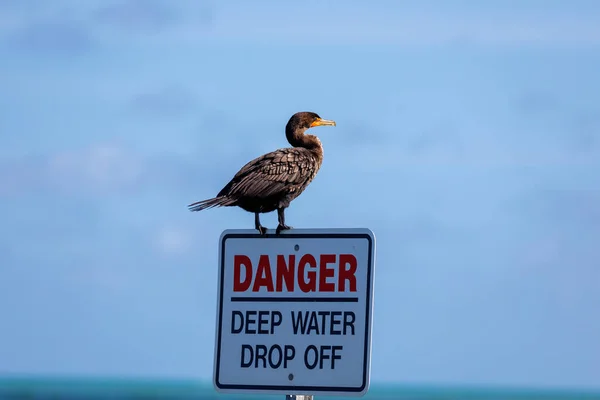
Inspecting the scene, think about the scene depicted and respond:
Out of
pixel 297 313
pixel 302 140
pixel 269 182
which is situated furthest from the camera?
pixel 302 140

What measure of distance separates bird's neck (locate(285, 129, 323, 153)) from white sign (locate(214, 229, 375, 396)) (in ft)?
11.5

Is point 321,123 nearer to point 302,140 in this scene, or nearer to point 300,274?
point 302,140

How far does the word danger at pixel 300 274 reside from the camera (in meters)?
5.59

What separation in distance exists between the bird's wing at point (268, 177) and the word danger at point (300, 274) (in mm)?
2550

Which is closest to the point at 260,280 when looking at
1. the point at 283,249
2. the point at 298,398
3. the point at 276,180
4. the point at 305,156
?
the point at 283,249

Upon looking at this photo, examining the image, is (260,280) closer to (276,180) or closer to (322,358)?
(322,358)

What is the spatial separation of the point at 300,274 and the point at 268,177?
9.18ft

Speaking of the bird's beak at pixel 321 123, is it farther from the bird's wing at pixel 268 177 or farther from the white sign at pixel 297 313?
the white sign at pixel 297 313

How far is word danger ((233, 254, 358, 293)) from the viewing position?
559 cm

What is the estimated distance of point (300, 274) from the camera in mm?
5641

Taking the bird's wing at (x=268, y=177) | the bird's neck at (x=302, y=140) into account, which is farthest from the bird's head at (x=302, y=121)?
the bird's wing at (x=268, y=177)

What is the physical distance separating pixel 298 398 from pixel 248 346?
315 millimetres

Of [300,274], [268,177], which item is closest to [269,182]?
[268,177]

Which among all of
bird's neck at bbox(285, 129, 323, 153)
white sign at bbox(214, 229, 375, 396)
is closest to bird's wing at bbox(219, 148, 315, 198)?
bird's neck at bbox(285, 129, 323, 153)
